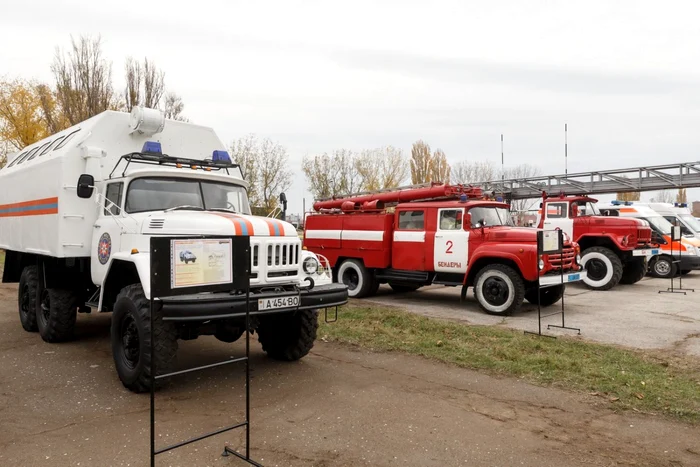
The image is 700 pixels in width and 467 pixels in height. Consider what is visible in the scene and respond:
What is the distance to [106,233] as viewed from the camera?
629cm

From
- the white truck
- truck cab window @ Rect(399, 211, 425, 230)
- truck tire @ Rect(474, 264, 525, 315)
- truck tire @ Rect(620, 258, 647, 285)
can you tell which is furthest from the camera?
truck tire @ Rect(620, 258, 647, 285)

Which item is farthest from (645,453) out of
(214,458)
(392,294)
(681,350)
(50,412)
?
(392,294)

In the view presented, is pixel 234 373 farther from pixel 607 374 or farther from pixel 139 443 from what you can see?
pixel 607 374

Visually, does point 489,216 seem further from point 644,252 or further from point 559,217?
point 644,252

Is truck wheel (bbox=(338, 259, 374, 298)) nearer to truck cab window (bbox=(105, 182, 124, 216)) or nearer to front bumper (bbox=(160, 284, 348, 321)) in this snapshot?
truck cab window (bbox=(105, 182, 124, 216))

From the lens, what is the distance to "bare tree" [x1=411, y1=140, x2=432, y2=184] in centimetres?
3983

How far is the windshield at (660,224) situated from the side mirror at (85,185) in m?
15.8

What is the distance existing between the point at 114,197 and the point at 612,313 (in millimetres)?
8712

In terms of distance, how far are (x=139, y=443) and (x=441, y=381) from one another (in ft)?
9.96

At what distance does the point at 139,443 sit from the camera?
4.04 metres

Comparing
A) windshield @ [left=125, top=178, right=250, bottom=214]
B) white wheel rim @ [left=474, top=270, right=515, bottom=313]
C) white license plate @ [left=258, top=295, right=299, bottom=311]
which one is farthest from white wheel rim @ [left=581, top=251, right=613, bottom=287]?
white license plate @ [left=258, top=295, right=299, bottom=311]

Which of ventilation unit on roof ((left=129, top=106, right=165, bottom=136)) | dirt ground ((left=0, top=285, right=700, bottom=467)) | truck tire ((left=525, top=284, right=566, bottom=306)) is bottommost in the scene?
dirt ground ((left=0, top=285, right=700, bottom=467))

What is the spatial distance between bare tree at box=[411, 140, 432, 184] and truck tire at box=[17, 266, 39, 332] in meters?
33.3

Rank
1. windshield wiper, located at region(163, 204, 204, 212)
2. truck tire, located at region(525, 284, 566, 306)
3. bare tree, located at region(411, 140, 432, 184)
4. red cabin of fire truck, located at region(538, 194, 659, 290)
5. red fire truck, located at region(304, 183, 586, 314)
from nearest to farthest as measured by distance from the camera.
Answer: windshield wiper, located at region(163, 204, 204, 212) → red fire truck, located at region(304, 183, 586, 314) → truck tire, located at region(525, 284, 566, 306) → red cabin of fire truck, located at region(538, 194, 659, 290) → bare tree, located at region(411, 140, 432, 184)
